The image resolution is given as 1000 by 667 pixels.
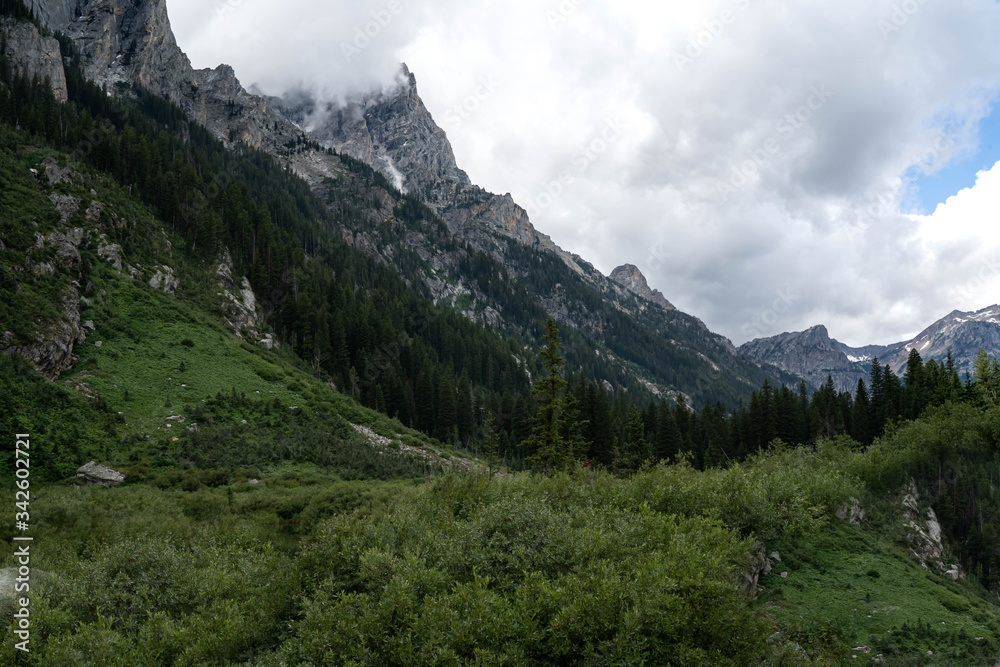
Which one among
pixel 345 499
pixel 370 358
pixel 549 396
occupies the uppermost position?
pixel 370 358

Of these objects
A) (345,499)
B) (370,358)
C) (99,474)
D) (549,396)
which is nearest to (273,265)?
(370,358)

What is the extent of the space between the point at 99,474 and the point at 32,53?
12659 centimetres

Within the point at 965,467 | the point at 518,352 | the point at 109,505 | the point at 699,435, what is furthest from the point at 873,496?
the point at 518,352

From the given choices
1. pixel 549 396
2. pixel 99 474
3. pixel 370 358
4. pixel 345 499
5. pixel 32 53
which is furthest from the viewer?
pixel 32 53

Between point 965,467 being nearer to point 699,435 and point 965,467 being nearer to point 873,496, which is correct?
point 873,496

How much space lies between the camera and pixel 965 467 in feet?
107

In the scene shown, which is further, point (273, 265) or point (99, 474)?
point (273, 265)

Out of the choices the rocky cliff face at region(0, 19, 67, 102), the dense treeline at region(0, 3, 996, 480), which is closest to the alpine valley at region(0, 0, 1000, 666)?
the dense treeline at region(0, 3, 996, 480)

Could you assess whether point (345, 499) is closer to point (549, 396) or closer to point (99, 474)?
point (99, 474)

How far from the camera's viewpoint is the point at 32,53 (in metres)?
100

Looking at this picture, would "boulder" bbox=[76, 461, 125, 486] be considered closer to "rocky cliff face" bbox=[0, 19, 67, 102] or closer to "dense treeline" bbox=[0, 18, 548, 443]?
"dense treeline" bbox=[0, 18, 548, 443]

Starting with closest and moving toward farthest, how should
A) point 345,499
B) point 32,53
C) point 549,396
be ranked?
point 345,499, point 549,396, point 32,53

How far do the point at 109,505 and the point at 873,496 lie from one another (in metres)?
43.8

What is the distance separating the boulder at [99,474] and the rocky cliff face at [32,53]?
110 meters
